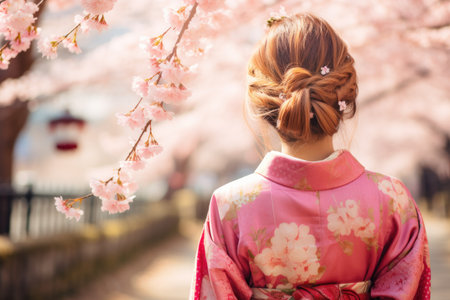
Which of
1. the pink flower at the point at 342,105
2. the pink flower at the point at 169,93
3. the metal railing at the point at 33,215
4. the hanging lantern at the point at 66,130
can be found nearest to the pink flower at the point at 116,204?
the pink flower at the point at 169,93

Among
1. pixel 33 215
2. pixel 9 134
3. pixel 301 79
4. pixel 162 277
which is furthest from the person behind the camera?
pixel 162 277

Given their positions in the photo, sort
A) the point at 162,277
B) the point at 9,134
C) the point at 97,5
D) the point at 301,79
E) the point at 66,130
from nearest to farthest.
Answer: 1. the point at 301,79
2. the point at 97,5
3. the point at 9,134
4. the point at 66,130
5. the point at 162,277

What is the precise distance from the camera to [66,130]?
7.43 metres

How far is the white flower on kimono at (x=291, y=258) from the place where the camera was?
1587mm

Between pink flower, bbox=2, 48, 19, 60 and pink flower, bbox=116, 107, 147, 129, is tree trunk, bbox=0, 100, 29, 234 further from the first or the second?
pink flower, bbox=116, 107, 147, 129

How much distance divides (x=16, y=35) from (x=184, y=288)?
5.99 metres

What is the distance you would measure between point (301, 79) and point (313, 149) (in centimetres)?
26

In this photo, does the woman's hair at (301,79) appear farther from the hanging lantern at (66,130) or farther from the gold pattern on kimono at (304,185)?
the hanging lantern at (66,130)

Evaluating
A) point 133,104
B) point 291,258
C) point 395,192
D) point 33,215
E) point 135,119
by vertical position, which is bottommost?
point 33,215

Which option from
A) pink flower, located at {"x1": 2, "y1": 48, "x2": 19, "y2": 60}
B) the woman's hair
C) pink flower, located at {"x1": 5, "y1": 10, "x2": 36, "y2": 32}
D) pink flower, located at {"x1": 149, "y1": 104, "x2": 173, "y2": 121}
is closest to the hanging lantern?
pink flower, located at {"x1": 2, "y1": 48, "x2": 19, "y2": 60}

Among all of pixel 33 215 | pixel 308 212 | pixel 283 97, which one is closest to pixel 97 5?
pixel 283 97

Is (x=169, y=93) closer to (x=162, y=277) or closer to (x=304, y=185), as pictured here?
(x=304, y=185)

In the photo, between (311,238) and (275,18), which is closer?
(311,238)

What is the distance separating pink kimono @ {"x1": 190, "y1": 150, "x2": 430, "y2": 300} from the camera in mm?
1591
